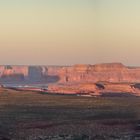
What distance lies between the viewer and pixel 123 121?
64750mm

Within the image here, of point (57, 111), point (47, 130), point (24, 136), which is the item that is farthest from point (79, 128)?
point (57, 111)

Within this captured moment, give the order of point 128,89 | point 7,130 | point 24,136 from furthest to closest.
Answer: point 128,89 < point 7,130 < point 24,136

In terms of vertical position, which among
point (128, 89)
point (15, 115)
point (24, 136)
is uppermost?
point (128, 89)

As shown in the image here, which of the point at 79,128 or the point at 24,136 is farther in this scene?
the point at 79,128

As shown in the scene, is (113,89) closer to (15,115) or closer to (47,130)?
(15,115)

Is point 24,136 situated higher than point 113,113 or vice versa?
point 113,113

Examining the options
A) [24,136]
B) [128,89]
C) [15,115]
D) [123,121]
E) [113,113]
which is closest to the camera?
[24,136]

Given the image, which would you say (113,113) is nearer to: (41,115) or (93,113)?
(93,113)

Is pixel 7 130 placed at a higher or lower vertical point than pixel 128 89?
lower

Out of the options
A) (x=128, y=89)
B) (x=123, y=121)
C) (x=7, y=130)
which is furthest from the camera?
(x=128, y=89)

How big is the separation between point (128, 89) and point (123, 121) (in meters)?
82.0

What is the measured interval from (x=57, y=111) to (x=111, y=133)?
32.2 m

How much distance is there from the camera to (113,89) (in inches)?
5822

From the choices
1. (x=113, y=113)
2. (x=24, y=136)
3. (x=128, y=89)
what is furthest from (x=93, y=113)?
(x=128, y=89)
